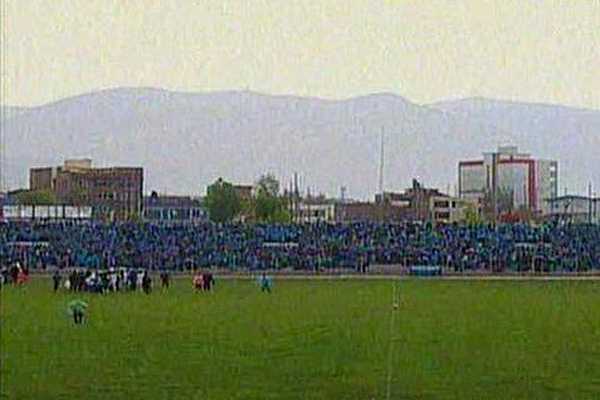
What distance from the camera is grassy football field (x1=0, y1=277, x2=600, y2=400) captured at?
16.5m

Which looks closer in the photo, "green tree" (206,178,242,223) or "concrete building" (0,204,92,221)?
"concrete building" (0,204,92,221)

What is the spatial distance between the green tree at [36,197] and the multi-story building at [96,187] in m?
0.47

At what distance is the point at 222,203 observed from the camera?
109312mm

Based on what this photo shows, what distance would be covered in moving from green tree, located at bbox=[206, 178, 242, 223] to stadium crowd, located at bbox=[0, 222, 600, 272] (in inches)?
1707

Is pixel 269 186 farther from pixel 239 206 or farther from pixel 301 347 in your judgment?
pixel 301 347

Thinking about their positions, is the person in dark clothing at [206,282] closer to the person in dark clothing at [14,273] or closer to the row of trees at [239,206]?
the person in dark clothing at [14,273]

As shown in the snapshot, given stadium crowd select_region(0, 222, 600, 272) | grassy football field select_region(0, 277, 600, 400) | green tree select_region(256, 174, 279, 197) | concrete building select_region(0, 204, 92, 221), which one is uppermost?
green tree select_region(256, 174, 279, 197)

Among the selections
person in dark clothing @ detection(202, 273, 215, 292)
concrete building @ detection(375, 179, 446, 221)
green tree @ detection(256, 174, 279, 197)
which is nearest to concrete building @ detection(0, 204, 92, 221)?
person in dark clothing @ detection(202, 273, 215, 292)

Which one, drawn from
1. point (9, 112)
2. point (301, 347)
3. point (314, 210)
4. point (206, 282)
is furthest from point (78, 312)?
point (314, 210)

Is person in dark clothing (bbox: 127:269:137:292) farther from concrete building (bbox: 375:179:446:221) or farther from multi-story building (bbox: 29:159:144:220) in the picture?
concrete building (bbox: 375:179:446:221)

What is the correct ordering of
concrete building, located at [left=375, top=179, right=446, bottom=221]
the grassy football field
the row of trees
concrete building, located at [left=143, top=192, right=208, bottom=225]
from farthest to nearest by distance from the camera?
concrete building, located at [left=375, top=179, right=446, bottom=221] < concrete building, located at [left=143, top=192, right=208, bottom=225] < the row of trees < the grassy football field

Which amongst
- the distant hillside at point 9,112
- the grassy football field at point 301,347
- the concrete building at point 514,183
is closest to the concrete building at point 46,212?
the grassy football field at point 301,347

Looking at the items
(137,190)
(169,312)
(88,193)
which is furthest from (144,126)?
(169,312)

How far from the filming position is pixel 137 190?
104 m
